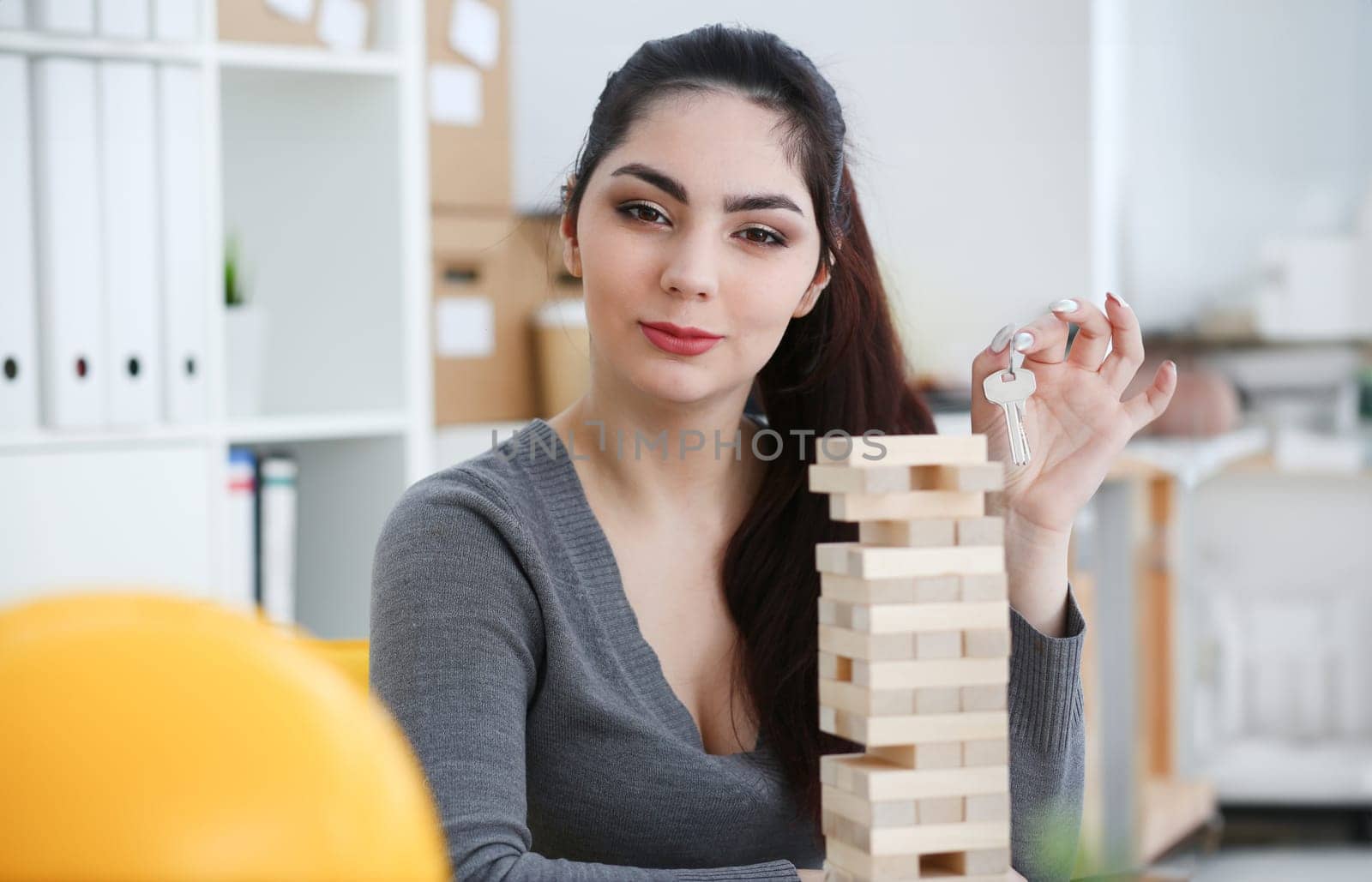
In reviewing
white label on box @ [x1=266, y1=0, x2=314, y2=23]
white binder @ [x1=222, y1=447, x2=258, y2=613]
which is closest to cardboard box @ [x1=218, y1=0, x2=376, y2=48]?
white label on box @ [x1=266, y1=0, x2=314, y2=23]

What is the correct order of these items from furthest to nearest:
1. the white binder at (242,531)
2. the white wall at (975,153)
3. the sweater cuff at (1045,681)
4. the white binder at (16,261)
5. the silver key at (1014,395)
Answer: the white wall at (975,153) → the white binder at (242,531) → the white binder at (16,261) → the sweater cuff at (1045,681) → the silver key at (1014,395)

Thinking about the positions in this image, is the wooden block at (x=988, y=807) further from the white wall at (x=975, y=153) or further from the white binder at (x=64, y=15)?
the white wall at (x=975, y=153)

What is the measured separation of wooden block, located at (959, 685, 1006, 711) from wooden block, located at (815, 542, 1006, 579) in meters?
0.06

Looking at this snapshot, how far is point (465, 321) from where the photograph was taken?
8.44 ft

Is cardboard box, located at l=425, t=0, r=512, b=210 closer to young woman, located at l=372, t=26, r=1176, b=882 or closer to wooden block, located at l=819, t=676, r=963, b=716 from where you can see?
young woman, located at l=372, t=26, r=1176, b=882

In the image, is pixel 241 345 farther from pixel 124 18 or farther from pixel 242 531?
pixel 124 18

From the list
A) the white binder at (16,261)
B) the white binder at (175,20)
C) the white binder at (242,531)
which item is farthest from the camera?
the white binder at (242,531)

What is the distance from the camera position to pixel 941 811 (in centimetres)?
65

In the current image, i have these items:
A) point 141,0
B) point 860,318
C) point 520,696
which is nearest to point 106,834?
point 520,696

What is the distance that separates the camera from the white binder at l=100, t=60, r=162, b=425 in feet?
6.39

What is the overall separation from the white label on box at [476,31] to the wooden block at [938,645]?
2112 mm

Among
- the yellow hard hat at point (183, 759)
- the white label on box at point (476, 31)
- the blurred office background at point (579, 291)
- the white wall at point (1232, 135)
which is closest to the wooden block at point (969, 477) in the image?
the yellow hard hat at point (183, 759)

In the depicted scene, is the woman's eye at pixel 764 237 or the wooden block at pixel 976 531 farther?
the woman's eye at pixel 764 237

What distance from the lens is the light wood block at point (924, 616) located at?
640 mm
